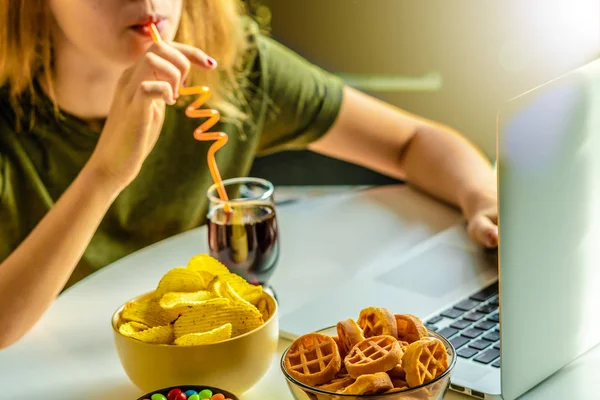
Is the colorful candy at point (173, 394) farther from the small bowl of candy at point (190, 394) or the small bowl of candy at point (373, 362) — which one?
the small bowl of candy at point (373, 362)

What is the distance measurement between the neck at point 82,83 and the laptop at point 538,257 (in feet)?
2.19

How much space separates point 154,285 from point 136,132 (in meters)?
0.22

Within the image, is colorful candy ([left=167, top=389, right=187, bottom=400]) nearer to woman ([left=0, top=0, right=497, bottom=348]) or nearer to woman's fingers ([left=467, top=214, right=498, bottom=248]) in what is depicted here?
woman ([left=0, top=0, right=497, bottom=348])

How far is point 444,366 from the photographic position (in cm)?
70

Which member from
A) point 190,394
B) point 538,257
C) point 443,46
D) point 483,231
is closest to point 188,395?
point 190,394

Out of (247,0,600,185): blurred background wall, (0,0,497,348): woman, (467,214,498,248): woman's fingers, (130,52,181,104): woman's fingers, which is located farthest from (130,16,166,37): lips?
(247,0,600,185): blurred background wall

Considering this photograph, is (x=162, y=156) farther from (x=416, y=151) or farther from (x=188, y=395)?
(x=188, y=395)

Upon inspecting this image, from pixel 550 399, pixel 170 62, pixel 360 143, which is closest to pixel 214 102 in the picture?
pixel 360 143

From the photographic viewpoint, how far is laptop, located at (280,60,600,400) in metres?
0.70

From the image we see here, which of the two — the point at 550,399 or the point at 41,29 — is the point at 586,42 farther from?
the point at 550,399

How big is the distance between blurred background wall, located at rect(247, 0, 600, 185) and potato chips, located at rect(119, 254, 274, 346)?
1.53 metres

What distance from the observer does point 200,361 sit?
0.78 meters

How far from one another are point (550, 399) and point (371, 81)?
5.52 feet

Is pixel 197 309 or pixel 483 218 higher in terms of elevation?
pixel 197 309
